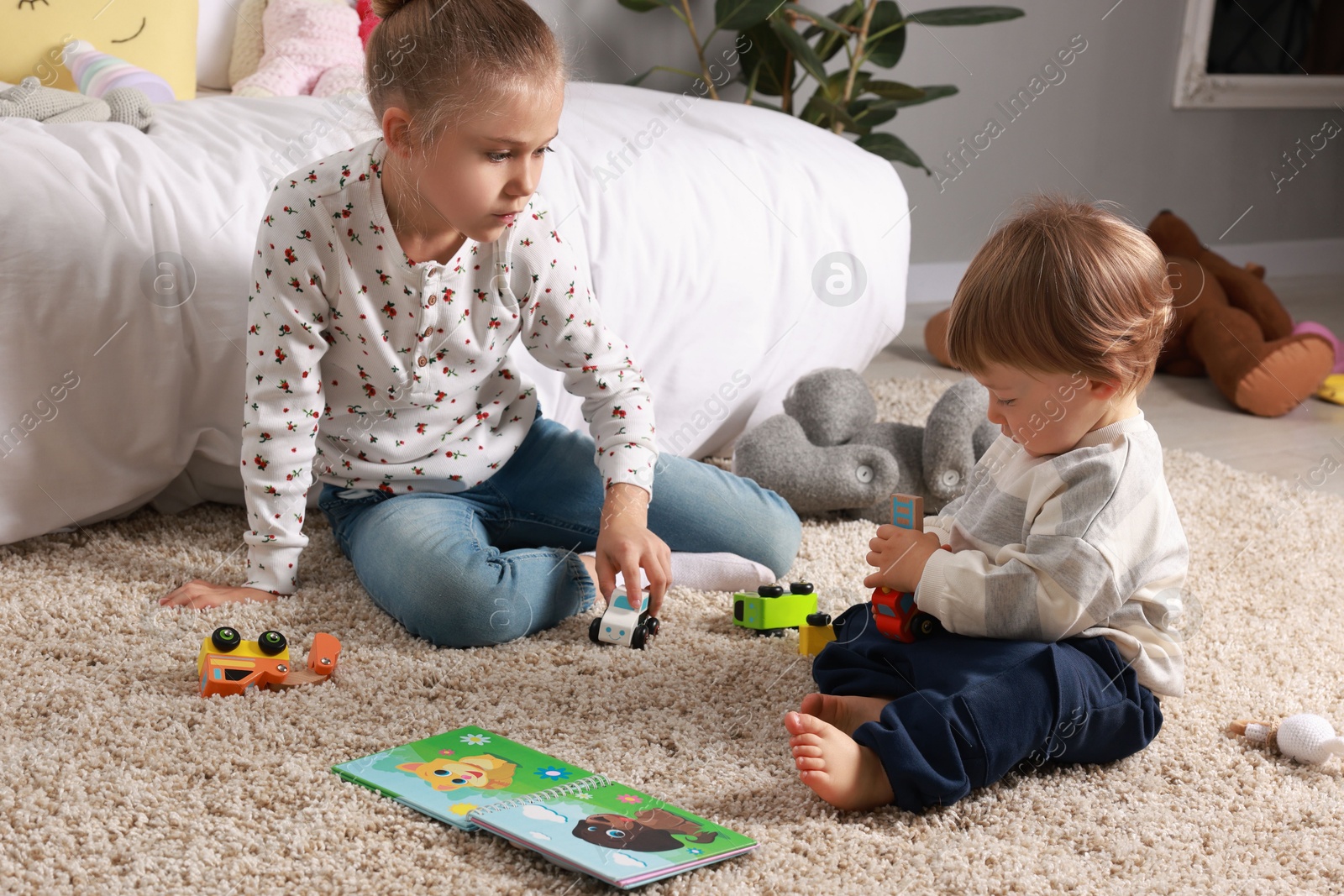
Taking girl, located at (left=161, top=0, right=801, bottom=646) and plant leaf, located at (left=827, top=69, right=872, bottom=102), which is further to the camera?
plant leaf, located at (left=827, top=69, right=872, bottom=102)

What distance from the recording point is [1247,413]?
192cm

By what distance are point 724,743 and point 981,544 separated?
0.24 metres

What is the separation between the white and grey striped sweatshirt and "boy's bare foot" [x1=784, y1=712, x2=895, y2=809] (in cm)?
13

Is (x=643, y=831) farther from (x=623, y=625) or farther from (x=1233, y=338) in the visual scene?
(x=1233, y=338)

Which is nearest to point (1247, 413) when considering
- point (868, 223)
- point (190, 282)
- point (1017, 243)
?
point (868, 223)

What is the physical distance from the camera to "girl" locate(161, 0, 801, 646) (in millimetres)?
913

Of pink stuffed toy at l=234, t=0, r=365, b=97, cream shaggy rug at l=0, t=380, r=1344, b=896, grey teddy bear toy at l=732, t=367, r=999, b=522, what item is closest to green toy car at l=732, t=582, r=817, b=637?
cream shaggy rug at l=0, t=380, r=1344, b=896

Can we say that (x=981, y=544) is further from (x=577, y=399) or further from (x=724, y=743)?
(x=577, y=399)

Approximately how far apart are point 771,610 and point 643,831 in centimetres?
37

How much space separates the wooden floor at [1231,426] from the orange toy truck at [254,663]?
1.25 metres

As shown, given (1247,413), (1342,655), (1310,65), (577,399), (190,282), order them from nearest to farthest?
(1342,655) < (190,282) < (577,399) < (1247,413) < (1310,65)

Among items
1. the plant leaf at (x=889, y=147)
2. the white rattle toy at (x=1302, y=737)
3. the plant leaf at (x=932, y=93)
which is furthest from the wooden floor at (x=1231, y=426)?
the white rattle toy at (x=1302, y=737)

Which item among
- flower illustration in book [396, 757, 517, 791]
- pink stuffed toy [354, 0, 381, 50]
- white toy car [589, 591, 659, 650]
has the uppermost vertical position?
pink stuffed toy [354, 0, 381, 50]

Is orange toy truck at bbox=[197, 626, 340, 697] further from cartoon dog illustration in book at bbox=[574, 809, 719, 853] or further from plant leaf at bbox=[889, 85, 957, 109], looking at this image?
plant leaf at bbox=[889, 85, 957, 109]
